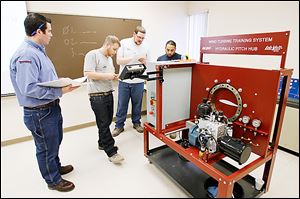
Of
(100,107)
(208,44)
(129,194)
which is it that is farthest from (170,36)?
(129,194)

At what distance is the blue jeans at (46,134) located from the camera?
4.87 feet

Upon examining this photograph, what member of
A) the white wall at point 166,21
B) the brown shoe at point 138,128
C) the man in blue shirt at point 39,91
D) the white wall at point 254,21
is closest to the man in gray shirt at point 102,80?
the man in blue shirt at point 39,91

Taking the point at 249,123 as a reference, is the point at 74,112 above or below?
below

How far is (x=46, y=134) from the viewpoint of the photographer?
1.54m

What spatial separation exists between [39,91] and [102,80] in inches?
25.9

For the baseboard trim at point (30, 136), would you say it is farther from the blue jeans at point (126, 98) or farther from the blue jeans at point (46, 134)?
the blue jeans at point (46, 134)

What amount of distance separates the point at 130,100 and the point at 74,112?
92 centimetres

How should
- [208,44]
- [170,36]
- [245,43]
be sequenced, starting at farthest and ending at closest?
[170,36] → [208,44] → [245,43]

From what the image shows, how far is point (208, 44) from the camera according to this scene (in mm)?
1744

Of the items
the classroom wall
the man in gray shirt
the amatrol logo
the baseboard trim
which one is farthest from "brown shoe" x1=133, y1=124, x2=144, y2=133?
the amatrol logo

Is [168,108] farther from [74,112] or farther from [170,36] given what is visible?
[170,36]

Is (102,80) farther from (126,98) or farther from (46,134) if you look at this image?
(126,98)

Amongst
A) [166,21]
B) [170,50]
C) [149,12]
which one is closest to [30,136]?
[170,50]

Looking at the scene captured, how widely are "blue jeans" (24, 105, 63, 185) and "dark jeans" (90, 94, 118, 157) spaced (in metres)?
0.38
